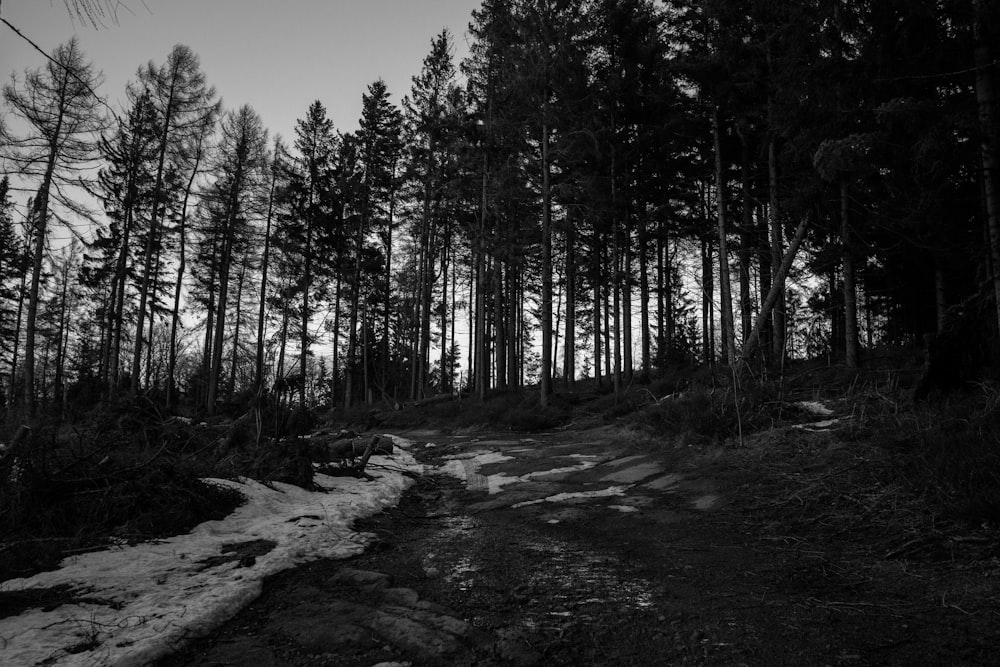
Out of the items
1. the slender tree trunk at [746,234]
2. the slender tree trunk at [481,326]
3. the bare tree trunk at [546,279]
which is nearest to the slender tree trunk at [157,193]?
the slender tree trunk at [481,326]

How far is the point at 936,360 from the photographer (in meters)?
A: 5.56

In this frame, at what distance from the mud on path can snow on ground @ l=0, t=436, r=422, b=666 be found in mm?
160

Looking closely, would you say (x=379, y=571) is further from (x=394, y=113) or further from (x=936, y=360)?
(x=394, y=113)

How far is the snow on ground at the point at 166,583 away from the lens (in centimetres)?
188

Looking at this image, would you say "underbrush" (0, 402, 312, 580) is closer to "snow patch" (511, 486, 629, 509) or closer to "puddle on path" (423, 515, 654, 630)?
"puddle on path" (423, 515, 654, 630)

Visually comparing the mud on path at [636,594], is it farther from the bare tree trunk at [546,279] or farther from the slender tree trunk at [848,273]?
the bare tree trunk at [546,279]

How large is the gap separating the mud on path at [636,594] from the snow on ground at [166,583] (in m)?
0.16

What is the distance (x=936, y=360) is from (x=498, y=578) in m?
5.98

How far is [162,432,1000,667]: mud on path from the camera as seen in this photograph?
6.29ft

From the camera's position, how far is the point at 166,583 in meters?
2.62

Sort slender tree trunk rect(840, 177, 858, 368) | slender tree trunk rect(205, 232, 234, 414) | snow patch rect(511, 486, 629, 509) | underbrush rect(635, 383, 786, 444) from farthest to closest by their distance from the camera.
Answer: slender tree trunk rect(205, 232, 234, 414) < slender tree trunk rect(840, 177, 858, 368) < underbrush rect(635, 383, 786, 444) < snow patch rect(511, 486, 629, 509)

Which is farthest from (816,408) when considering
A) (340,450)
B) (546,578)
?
(340,450)

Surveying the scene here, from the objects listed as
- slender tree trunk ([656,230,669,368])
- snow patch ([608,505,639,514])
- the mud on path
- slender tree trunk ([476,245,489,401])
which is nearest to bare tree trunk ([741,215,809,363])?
slender tree trunk ([656,230,669,368])

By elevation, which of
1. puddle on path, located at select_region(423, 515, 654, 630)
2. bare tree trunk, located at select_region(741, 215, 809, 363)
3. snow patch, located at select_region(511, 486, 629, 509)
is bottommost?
snow patch, located at select_region(511, 486, 629, 509)
